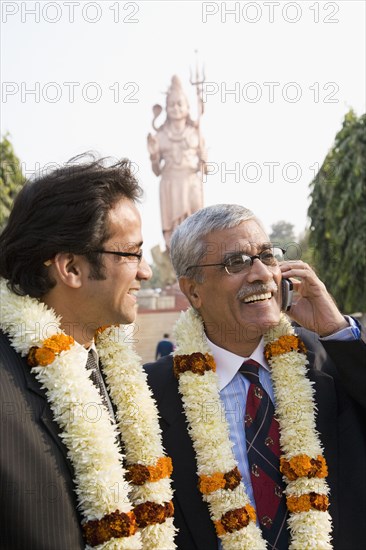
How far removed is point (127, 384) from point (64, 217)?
2.57 ft

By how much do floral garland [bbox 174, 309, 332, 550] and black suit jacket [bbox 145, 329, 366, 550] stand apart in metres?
0.05

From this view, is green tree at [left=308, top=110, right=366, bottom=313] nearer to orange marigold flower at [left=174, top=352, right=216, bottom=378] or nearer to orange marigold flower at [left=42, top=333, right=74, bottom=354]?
orange marigold flower at [left=174, top=352, right=216, bottom=378]

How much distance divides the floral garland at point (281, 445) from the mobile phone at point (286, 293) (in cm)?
13

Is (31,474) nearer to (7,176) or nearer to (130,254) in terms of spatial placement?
(130,254)

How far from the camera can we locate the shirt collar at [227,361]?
315cm

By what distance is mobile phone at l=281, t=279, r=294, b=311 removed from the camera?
316cm

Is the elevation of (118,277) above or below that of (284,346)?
above

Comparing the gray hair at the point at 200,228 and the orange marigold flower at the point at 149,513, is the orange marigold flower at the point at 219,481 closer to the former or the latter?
the orange marigold flower at the point at 149,513

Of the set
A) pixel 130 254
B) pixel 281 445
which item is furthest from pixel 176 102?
pixel 130 254

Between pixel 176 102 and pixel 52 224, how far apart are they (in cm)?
2197

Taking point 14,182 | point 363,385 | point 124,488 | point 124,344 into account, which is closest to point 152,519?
point 124,488

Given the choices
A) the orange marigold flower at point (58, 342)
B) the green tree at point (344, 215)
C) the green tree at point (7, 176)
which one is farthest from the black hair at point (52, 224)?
the green tree at point (344, 215)

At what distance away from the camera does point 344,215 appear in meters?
18.3

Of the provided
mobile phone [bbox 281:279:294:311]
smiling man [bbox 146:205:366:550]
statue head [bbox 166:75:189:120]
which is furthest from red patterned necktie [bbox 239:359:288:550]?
statue head [bbox 166:75:189:120]
